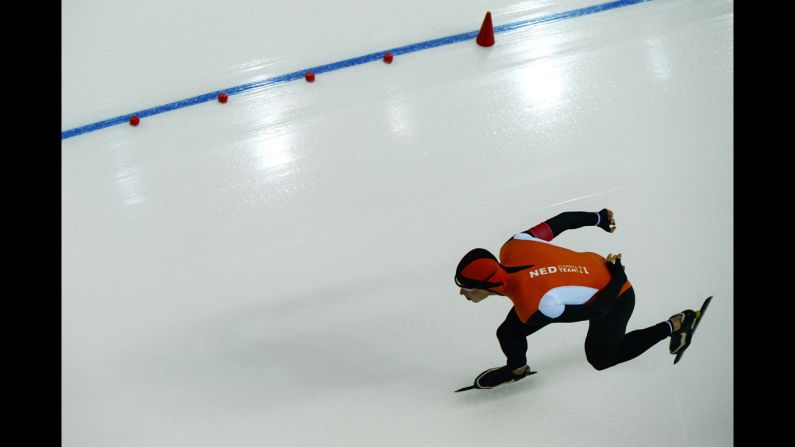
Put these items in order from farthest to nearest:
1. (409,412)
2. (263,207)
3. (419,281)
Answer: (263,207) → (419,281) → (409,412)

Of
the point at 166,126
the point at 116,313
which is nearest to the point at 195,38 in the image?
the point at 166,126

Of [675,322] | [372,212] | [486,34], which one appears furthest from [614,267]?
[486,34]

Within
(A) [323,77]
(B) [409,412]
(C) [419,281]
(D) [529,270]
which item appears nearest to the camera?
(D) [529,270]

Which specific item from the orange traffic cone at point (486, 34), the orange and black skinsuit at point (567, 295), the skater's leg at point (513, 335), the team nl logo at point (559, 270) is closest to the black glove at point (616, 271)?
the orange and black skinsuit at point (567, 295)

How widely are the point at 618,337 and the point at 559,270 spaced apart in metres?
0.41

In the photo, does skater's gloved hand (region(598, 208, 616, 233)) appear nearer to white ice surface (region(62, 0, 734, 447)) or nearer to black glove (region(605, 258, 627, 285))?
black glove (region(605, 258, 627, 285))

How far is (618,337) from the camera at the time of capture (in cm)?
281

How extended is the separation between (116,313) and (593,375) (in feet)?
5.83

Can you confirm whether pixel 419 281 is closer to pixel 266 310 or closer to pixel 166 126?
pixel 266 310

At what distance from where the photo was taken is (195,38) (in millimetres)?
3766

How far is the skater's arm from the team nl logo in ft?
0.60

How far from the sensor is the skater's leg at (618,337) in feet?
9.09

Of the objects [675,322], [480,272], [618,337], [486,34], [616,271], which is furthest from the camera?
[486,34]

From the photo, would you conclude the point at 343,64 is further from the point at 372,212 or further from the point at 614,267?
the point at 614,267
